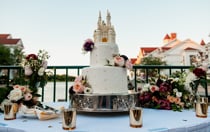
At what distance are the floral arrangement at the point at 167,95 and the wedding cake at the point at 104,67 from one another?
0.86ft

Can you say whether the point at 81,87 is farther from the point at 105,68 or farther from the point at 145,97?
the point at 145,97

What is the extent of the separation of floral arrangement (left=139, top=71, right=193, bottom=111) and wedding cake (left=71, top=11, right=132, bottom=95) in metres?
0.26

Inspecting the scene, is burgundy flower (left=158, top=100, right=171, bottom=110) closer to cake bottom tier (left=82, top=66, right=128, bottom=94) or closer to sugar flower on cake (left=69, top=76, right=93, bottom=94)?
A: cake bottom tier (left=82, top=66, right=128, bottom=94)

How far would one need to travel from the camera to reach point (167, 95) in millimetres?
1328

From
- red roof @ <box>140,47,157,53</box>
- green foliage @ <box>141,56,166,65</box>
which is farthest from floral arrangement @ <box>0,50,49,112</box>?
red roof @ <box>140,47,157,53</box>

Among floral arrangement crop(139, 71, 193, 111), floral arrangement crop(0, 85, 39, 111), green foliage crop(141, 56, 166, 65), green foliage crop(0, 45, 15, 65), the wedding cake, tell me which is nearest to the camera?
floral arrangement crop(0, 85, 39, 111)

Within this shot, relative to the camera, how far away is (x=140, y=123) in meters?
0.79

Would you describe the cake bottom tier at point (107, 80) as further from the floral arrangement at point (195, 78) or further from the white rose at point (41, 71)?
the floral arrangement at point (195, 78)

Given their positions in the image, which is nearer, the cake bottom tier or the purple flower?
the cake bottom tier

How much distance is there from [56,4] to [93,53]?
9.41ft

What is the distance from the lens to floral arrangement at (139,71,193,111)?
1.30 m

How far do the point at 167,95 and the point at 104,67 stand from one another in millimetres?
545

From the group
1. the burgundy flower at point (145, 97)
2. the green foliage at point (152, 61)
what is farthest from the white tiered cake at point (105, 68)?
the green foliage at point (152, 61)

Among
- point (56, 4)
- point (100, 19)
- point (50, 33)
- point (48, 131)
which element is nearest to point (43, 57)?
point (100, 19)
